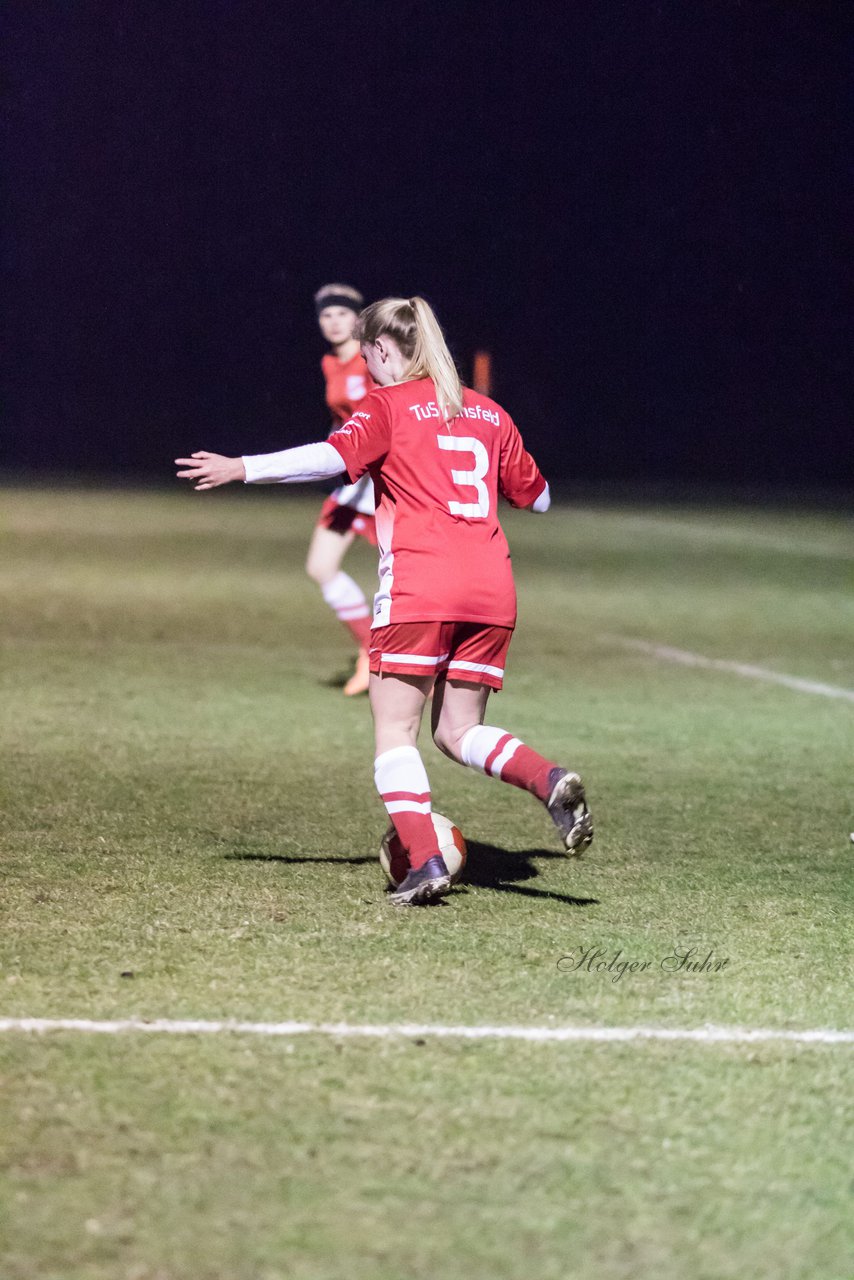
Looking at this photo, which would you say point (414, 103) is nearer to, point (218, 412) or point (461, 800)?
point (218, 412)

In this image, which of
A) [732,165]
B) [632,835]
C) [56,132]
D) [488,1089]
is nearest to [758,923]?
[632,835]

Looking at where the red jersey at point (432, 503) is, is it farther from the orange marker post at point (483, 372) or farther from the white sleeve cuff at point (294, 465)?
the orange marker post at point (483, 372)

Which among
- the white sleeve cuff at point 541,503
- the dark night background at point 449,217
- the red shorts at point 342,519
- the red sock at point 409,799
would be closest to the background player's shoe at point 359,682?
the red shorts at point 342,519

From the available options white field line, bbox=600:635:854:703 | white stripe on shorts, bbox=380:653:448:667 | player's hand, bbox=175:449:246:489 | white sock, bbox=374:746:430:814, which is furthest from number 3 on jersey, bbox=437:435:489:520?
white field line, bbox=600:635:854:703

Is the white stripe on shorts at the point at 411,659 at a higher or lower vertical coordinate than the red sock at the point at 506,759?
higher

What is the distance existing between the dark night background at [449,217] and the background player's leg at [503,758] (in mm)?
34346

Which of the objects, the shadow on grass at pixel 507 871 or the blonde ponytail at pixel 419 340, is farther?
the shadow on grass at pixel 507 871

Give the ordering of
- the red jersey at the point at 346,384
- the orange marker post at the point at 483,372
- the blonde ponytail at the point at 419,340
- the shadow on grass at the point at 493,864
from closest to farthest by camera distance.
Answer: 1. the blonde ponytail at the point at 419,340
2. the shadow on grass at the point at 493,864
3. the red jersey at the point at 346,384
4. the orange marker post at the point at 483,372

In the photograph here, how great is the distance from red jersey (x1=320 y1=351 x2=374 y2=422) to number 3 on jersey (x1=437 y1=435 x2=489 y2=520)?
4.48 m

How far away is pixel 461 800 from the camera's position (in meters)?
6.89

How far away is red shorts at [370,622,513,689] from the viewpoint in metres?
5.08

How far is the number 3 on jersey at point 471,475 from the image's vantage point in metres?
5.11

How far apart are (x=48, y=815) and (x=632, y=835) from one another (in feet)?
7.07

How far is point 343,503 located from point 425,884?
5092 millimetres
